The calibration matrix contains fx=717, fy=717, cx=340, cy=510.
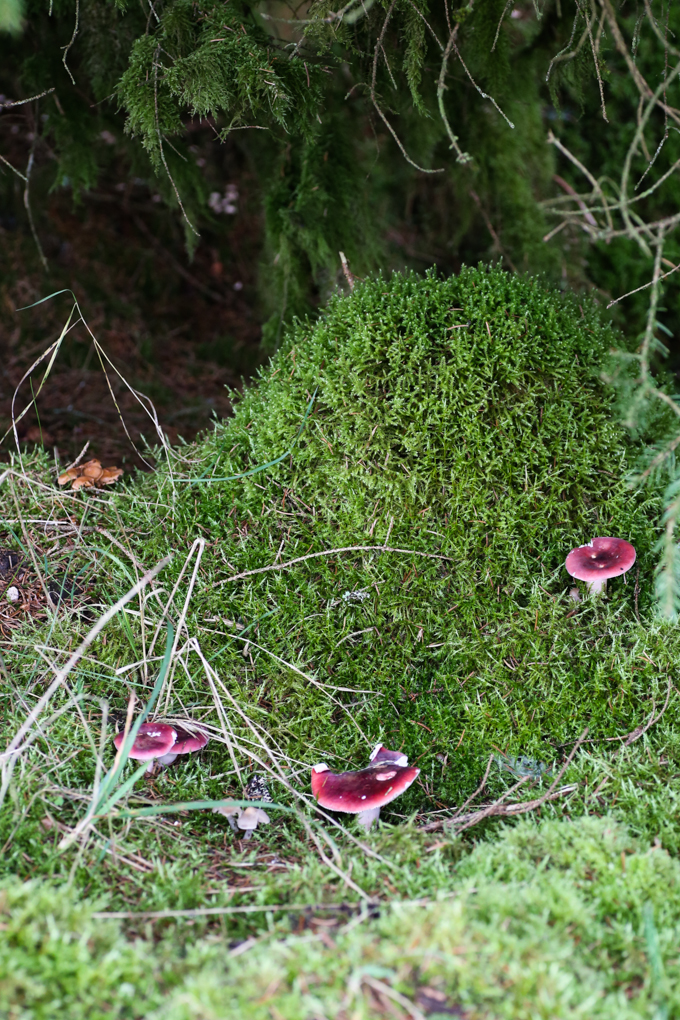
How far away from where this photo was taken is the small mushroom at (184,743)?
7.13ft

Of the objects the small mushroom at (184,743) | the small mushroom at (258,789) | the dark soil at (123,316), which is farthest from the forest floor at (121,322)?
the small mushroom at (258,789)

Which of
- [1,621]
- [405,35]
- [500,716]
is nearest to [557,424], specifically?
[500,716]

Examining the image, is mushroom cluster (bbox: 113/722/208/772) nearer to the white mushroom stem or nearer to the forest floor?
the white mushroom stem

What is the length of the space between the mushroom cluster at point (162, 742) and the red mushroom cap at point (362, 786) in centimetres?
39

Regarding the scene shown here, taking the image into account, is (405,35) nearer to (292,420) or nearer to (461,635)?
(292,420)

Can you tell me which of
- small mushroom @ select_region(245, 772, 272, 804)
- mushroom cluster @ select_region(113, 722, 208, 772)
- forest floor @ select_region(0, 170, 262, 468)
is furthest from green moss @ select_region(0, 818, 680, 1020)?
forest floor @ select_region(0, 170, 262, 468)

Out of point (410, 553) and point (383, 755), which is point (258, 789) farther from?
point (410, 553)

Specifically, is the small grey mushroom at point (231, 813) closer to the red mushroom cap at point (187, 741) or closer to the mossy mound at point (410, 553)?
the mossy mound at point (410, 553)

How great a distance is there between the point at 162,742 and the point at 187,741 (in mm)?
105

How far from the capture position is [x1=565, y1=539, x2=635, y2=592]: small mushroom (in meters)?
2.37

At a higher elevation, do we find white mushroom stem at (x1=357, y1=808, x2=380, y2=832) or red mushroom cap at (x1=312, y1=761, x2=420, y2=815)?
red mushroom cap at (x1=312, y1=761, x2=420, y2=815)

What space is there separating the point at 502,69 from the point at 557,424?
1.39 m

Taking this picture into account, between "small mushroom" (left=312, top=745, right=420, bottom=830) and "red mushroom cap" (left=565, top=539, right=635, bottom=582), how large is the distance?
851 mm

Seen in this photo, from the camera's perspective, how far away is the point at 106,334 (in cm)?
532
